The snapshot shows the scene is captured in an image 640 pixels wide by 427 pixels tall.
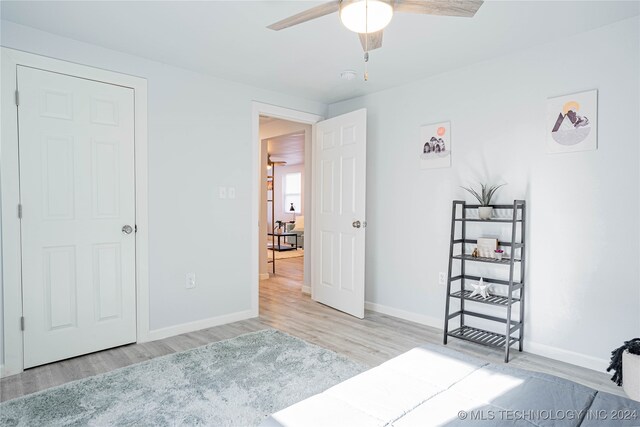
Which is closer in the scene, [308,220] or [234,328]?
[234,328]

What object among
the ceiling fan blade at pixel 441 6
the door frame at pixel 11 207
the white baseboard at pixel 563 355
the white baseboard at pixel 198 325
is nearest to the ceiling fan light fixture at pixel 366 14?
the ceiling fan blade at pixel 441 6

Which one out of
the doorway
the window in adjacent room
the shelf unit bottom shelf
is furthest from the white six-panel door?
the window in adjacent room

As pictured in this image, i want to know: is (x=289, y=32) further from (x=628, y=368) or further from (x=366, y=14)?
(x=628, y=368)

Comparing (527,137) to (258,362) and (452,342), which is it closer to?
(452,342)

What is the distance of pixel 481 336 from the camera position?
3014 millimetres

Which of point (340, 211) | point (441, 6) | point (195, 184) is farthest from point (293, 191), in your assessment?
point (441, 6)

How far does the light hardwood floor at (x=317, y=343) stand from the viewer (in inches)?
97.5

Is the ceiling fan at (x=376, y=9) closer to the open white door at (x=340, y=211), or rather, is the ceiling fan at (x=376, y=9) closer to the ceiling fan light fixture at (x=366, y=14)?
the ceiling fan light fixture at (x=366, y=14)

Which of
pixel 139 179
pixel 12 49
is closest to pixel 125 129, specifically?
pixel 139 179

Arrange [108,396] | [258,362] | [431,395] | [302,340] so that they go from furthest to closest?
[302,340] < [258,362] < [108,396] < [431,395]

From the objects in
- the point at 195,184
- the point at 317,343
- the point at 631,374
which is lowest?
the point at 317,343

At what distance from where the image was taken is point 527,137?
2.91 meters

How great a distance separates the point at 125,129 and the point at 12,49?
2.72 feet

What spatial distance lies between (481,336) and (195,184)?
2803mm
